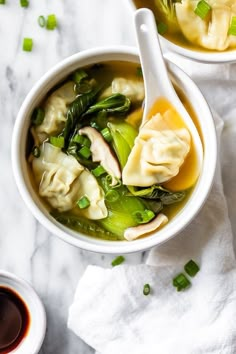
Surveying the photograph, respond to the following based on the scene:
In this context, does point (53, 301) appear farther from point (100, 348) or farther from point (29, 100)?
point (29, 100)

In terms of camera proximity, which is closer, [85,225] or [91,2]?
[85,225]

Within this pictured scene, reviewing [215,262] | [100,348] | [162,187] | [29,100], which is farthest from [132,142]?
[100,348]

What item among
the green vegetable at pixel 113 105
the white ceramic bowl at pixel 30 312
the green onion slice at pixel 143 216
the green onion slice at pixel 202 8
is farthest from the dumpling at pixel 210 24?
the white ceramic bowl at pixel 30 312

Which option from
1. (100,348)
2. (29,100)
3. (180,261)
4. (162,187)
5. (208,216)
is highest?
(29,100)

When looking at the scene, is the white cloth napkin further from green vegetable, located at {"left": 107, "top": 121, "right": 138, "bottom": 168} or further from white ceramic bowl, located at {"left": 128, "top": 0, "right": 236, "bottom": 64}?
green vegetable, located at {"left": 107, "top": 121, "right": 138, "bottom": 168}

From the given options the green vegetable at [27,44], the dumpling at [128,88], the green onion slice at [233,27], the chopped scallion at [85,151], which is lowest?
the chopped scallion at [85,151]

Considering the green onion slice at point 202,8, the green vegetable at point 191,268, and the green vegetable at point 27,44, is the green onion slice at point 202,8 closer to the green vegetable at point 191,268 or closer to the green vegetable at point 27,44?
the green vegetable at point 27,44

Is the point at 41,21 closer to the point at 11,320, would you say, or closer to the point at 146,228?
the point at 146,228
